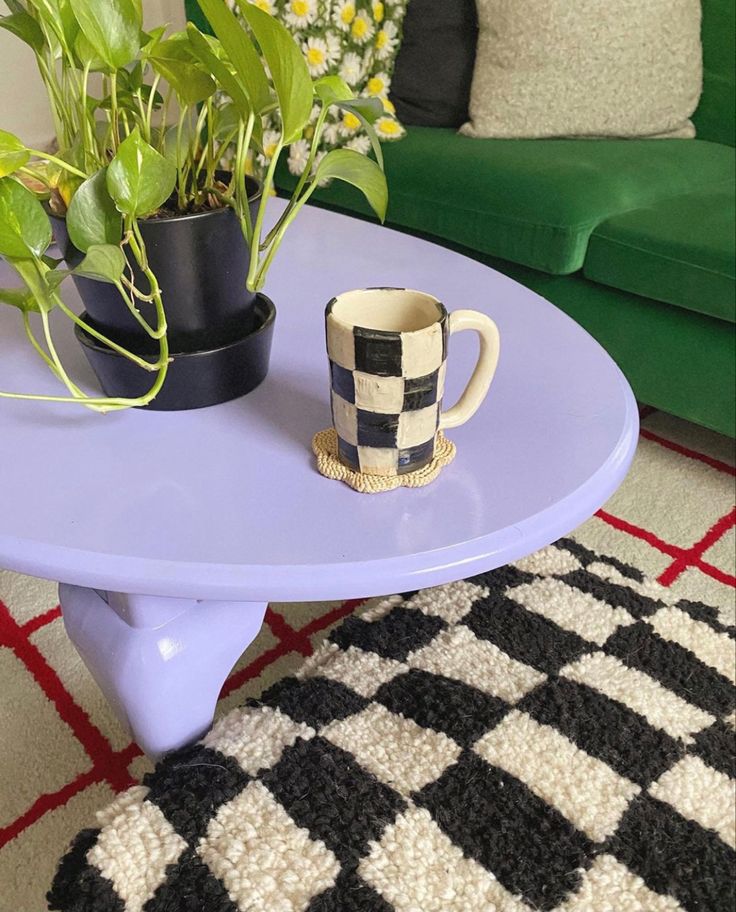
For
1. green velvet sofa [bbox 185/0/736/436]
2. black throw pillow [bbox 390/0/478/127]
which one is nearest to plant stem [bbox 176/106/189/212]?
green velvet sofa [bbox 185/0/736/436]

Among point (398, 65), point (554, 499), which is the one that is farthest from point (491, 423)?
point (398, 65)

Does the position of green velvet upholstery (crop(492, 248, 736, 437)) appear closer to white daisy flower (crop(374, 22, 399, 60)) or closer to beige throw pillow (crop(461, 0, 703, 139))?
beige throw pillow (crop(461, 0, 703, 139))

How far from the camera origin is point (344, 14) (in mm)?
1519

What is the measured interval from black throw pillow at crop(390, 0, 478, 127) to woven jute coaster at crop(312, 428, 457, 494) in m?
1.33

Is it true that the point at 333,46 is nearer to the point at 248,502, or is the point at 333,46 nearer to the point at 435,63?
the point at 435,63

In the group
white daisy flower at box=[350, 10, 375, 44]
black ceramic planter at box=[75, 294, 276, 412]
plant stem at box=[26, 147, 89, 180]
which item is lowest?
black ceramic planter at box=[75, 294, 276, 412]

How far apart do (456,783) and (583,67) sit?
1405 millimetres

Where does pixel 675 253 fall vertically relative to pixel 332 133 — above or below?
below

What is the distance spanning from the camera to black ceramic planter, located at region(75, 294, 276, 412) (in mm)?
628

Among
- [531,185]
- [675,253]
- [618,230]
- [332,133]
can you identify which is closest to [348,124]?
[332,133]

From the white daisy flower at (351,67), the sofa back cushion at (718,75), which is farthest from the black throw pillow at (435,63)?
the sofa back cushion at (718,75)

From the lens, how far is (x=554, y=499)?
0.56 m

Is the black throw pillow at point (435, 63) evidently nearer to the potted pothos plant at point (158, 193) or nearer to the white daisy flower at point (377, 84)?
the white daisy flower at point (377, 84)

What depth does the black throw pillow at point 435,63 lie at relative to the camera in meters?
1.66
